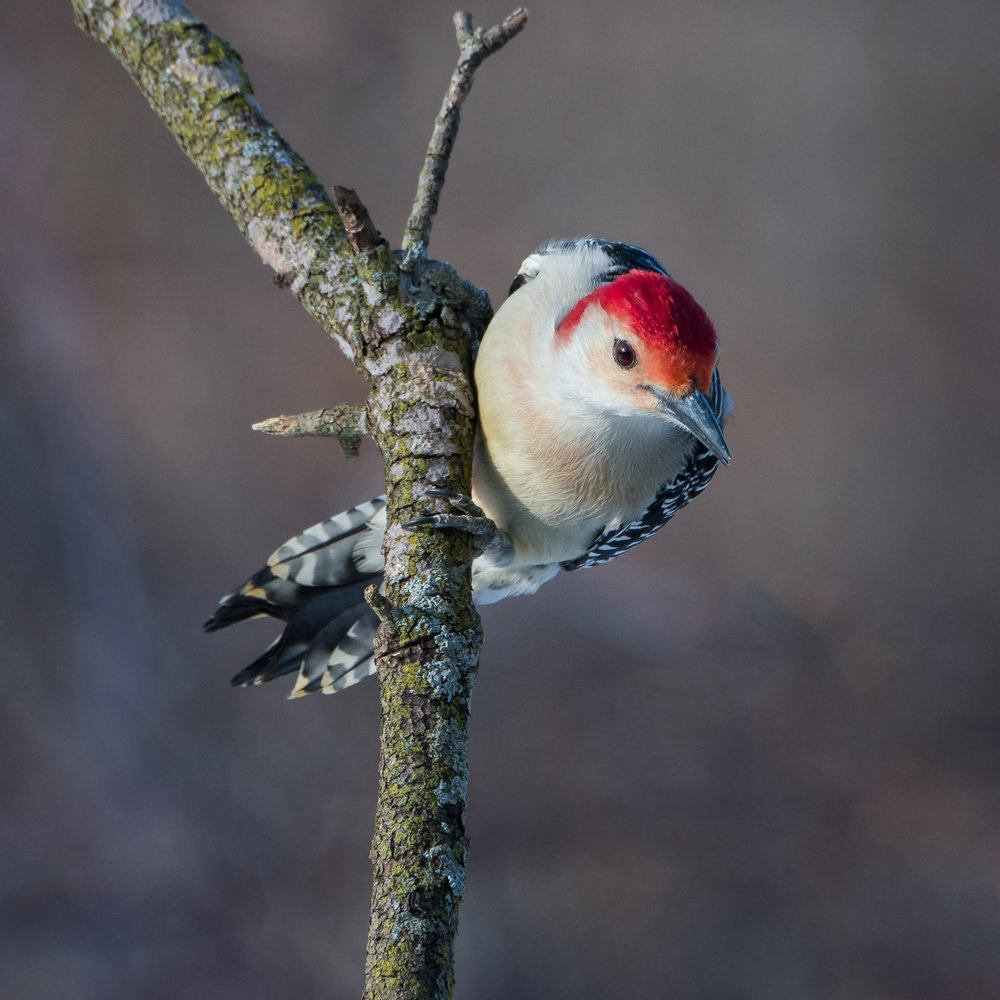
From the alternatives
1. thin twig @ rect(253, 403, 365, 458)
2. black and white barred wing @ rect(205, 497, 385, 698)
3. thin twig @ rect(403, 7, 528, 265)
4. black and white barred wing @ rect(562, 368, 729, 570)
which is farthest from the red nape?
black and white barred wing @ rect(205, 497, 385, 698)

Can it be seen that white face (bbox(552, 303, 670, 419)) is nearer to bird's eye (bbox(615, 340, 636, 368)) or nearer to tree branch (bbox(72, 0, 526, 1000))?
bird's eye (bbox(615, 340, 636, 368))

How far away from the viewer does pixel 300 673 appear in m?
1.99

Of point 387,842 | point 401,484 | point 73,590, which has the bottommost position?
point 387,842

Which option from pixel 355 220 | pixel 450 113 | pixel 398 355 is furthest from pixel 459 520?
pixel 450 113

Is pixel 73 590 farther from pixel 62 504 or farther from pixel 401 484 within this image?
pixel 401 484

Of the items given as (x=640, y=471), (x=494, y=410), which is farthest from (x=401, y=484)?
(x=640, y=471)

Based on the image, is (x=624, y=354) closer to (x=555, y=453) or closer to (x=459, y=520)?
(x=555, y=453)

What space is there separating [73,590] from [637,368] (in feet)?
8.08

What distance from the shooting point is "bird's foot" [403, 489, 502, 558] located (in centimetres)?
135

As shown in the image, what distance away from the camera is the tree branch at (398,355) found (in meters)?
1.06

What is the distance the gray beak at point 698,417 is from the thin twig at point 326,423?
52 centimetres

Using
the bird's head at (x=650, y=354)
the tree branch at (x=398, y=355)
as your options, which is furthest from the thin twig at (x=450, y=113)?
the bird's head at (x=650, y=354)

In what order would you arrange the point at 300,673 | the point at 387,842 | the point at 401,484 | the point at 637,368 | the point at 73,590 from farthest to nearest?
the point at 73,590, the point at 300,673, the point at 637,368, the point at 401,484, the point at 387,842

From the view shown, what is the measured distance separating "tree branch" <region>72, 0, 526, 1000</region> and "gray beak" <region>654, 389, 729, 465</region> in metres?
0.35
